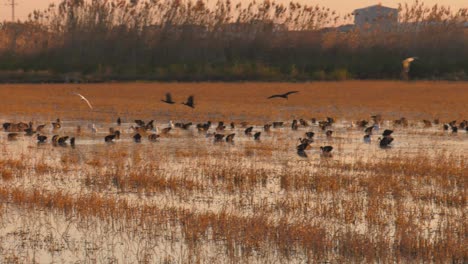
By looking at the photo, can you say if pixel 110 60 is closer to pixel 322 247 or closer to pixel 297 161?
pixel 297 161

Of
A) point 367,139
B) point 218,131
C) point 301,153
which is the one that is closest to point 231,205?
point 301,153

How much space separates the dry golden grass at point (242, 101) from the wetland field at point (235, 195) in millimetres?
2342

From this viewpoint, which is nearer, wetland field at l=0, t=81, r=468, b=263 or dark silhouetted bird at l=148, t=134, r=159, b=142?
wetland field at l=0, t=81, r=468, b=263

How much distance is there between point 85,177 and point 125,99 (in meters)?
22.4

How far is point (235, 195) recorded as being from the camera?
13.6m

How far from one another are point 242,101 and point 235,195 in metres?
22.5

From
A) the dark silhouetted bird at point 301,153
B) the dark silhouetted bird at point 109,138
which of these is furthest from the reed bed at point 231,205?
the dark silhouetted bird at point 109,138

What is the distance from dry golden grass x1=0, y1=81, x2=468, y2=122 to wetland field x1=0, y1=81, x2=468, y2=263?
2.34 m

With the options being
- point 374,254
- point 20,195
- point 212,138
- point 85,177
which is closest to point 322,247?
point 374,254

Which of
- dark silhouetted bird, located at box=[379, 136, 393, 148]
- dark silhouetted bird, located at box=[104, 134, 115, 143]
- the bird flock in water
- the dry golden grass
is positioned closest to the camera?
the bird flock in water

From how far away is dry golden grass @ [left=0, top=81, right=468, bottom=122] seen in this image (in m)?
30.7

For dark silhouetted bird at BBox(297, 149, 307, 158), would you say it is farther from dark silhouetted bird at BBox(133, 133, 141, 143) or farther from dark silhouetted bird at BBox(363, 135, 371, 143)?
dark silhouetted bird at BBox(133, 133, 141, 143)

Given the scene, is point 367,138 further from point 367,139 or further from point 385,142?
point 385,142

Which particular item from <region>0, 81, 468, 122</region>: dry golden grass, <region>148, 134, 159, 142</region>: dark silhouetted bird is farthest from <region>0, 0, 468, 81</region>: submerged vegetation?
<region>148, 134, 159, 142</region>: dark silhouetted bird
